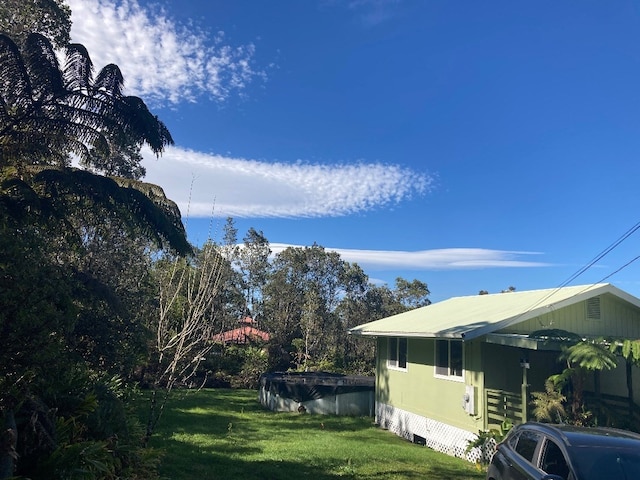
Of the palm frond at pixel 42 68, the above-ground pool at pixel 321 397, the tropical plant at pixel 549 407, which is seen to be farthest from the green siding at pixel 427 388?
the palm frond at pixel 42 68

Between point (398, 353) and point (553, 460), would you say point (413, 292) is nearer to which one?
point (398, 353)

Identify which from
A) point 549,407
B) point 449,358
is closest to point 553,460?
point 549,407

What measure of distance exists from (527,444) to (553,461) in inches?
30.5

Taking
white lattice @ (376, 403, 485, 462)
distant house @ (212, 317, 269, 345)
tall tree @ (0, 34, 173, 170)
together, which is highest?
tall tree @ (0, 34, 173, 170)

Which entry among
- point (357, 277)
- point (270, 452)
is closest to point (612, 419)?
point (270, 452)

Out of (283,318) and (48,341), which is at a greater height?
(283,318)

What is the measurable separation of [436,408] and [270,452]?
5.10 metres

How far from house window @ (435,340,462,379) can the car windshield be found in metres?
8.54

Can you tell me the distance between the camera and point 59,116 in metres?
10.6

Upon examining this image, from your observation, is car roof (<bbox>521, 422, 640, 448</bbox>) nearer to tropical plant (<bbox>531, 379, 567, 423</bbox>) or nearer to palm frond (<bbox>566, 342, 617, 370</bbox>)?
palm frond (<bbox>566, 342, 617, 370</bbox>)

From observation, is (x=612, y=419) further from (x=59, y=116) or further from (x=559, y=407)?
(x=59, y=116)

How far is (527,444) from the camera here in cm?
598

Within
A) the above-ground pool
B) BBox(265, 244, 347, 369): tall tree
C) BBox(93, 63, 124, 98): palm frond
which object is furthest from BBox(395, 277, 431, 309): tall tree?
BBox(93, 63, 124, 98): palm frond

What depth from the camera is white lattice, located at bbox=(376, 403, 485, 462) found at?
12.6 meters
